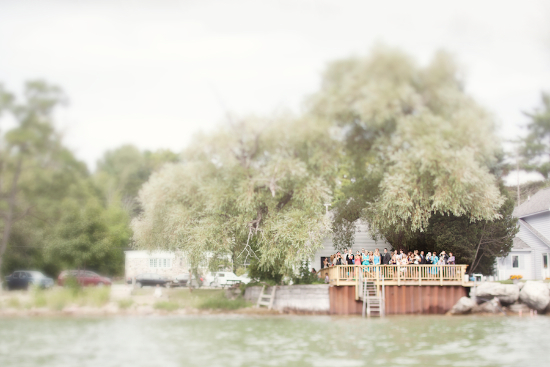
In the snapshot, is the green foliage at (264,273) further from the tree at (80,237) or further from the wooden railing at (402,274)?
the tree at (80,237)

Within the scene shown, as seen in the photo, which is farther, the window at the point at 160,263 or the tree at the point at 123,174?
the window at the point at 160,263

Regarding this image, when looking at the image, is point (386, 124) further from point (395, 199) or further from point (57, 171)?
point (57, 171)

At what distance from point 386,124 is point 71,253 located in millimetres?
16165

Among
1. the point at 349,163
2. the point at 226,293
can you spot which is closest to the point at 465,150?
the point at 349,163

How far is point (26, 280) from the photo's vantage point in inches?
1278

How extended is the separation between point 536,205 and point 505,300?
2109cm

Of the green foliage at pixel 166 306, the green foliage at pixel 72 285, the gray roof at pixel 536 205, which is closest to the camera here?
the green foliage at pixel 166 306

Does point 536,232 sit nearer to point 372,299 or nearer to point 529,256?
point 529,256

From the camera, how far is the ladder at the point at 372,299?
28.2 meters

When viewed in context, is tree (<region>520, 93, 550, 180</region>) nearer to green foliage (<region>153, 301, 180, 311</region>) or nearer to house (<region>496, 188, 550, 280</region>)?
house (<region>496, 188, 550, 280</region>)

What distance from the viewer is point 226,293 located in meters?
33.0

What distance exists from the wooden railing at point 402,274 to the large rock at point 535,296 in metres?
2.76

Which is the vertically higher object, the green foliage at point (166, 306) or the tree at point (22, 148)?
the tree at point (22, 148)

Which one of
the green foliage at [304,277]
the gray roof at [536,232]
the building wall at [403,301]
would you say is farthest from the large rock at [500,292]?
the gray roof at [536,232]
